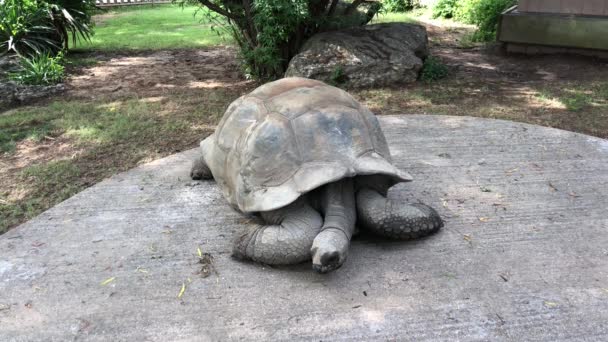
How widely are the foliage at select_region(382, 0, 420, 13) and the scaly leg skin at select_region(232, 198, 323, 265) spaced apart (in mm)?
10981

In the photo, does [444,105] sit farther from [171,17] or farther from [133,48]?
[171,17]

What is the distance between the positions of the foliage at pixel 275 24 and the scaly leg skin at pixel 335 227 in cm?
335

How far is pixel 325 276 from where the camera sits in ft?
7.64

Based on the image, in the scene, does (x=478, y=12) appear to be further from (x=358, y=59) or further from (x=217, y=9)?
(x=217, y=9)

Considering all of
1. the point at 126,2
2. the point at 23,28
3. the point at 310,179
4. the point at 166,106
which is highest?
the point at 126,2

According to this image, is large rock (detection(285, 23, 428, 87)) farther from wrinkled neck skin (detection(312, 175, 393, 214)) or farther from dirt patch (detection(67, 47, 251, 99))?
wrinkled neck skin (detection(312, 175, 393, 214))

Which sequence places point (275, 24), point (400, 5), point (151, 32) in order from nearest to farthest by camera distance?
point (275, 24) < point (151, 32) < point (400, 5)

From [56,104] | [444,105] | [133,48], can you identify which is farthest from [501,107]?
[133,48]

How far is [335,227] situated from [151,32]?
9.44 m

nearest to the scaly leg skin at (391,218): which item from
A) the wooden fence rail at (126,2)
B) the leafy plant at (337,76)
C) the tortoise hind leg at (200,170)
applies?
the tortoise hind leg at (200,170)

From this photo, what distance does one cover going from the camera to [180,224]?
2848mm

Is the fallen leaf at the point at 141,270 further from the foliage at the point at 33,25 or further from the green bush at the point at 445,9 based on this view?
the green bush at the point at 445,9

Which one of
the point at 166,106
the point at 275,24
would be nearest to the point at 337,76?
the point at 275,24

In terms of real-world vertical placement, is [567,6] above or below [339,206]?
above
